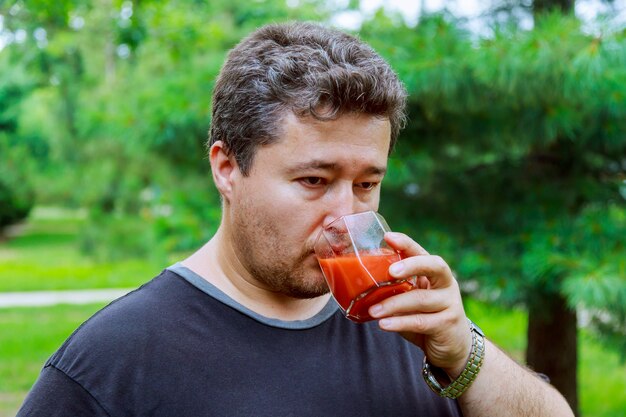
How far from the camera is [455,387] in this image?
1.57 meters

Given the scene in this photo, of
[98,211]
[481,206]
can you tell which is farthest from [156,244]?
[98,211]

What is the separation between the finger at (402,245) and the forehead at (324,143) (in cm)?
22

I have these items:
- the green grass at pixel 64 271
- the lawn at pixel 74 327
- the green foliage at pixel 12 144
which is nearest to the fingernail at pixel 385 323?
the lawn at pixel 74 327

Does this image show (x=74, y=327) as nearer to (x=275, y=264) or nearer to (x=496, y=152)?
(x=496, y=152)

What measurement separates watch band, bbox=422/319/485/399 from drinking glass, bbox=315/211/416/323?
0.82ft

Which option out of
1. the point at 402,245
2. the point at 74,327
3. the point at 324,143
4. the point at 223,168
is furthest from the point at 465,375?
the point at 74,327

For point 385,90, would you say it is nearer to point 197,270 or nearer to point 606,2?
point 197,270

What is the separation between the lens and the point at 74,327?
8336 mm

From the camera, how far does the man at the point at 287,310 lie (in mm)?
1434

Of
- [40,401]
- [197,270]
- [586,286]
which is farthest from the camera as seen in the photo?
[586,286]

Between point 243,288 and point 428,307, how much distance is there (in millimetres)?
448

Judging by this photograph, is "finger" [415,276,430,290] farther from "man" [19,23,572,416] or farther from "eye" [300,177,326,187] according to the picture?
"eye" [300,177,326,187]

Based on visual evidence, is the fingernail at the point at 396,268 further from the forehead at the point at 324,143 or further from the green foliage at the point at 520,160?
the green foliage at the point at 520,160

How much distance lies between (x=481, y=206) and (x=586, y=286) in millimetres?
1107
